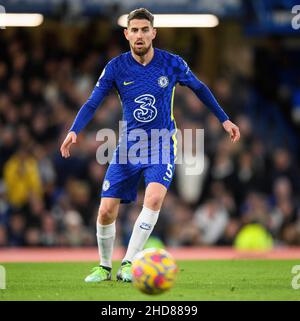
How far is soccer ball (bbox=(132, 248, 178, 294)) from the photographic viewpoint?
26.1 ft

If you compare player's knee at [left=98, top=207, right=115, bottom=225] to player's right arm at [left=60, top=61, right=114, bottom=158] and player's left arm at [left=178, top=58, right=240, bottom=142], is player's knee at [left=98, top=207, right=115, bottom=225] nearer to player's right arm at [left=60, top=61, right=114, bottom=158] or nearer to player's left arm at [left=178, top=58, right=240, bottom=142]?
player's right arm at [left=60, top=61, right=114, bottom=158]

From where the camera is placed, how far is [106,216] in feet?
30.6

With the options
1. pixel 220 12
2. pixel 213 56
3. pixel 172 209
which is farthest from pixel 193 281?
pixel 213 56

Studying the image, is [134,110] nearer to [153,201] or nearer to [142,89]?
[142,89]

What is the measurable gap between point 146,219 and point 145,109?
106 centimetres

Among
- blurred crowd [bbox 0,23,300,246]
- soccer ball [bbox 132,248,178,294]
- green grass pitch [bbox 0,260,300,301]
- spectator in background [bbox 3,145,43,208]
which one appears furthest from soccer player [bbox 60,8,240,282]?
spectator in background [bbox 3,145,43,208]

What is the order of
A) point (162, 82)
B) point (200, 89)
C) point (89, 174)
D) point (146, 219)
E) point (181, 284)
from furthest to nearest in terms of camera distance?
1. point (89, 174)
2. point (200, 89)
3. point (162, 82)
4. point (181, 284)
5. point (146, 219)

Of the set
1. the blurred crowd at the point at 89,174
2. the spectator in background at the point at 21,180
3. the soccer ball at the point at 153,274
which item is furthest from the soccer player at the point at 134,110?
the spectator in background at the point at 21,180

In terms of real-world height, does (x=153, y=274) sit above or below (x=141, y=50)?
below

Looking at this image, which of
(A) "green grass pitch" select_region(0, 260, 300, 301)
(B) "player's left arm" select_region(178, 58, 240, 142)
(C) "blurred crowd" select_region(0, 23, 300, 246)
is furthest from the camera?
(C) "blurred crowd" select_region(0, 23, 300, 246)

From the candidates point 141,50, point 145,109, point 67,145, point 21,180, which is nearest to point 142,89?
point 145,109

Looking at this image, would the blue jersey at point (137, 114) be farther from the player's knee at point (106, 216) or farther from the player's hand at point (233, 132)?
the player's hand at point (233, 132)

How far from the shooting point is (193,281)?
31.6ft

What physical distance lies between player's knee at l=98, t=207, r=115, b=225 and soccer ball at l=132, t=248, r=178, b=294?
123cm
